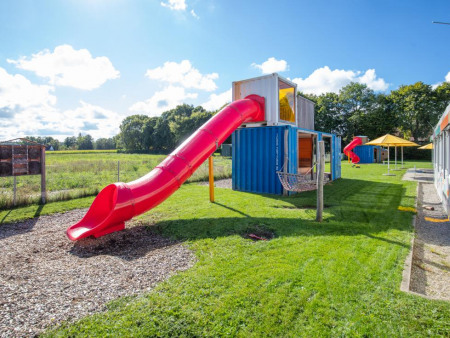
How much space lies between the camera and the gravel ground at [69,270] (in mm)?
3213

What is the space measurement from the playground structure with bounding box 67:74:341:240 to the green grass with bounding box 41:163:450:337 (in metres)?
1.09

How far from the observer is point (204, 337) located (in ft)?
9.07

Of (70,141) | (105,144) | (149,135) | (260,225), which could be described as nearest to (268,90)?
(260,225)

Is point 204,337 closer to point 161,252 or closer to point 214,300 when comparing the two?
point 214,300

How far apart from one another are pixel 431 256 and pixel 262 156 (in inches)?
277

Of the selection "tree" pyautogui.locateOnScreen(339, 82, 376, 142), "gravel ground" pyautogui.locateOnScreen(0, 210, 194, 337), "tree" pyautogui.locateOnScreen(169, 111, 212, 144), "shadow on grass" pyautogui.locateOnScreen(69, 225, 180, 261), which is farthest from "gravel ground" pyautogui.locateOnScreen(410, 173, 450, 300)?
"tree" pyautogui.locateOnScreen(169, 111, 212, 144)

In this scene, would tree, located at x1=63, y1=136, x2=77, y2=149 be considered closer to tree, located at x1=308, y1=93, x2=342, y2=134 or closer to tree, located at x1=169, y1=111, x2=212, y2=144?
tree, located at x1=169, y1=111, x2=212, y2=144

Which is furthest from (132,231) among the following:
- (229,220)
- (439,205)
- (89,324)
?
(439,205)

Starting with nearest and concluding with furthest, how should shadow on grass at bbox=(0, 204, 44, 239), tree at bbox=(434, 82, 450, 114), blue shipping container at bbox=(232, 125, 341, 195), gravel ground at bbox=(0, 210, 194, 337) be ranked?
gravel ground at bbox=(0, 210, 194, 337) → shadow on grass at bbox=(0, 204, 44, 239) → blue shipping container at bbox=(232, 125, 341, 195) → tree at bbox=(434, 82, 450, 114)

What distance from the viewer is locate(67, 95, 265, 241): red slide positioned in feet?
19.8

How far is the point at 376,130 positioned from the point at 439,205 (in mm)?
39799

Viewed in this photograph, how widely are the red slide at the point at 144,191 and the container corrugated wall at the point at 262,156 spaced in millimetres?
3345

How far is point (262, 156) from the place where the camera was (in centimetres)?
1140

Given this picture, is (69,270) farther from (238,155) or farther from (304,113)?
(304,113)
